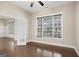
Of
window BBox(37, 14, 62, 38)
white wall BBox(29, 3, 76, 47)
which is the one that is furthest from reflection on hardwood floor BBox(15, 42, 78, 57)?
window BBox(37, 14, 62, 38)

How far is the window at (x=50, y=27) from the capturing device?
4.13 meters

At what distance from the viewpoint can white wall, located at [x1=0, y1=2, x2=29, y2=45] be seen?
4.79 meters

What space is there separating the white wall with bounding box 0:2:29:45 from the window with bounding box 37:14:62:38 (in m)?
1.12

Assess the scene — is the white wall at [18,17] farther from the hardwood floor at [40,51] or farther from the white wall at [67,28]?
the hardwood floor at [40,51]

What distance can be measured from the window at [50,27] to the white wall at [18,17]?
3.69 feet

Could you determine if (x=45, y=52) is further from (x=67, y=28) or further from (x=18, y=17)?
(x=18, y=17)

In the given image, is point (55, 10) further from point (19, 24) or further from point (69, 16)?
point (19, 24)

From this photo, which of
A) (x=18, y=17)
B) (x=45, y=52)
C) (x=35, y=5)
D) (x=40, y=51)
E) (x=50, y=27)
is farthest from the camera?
(x=18, y=17)

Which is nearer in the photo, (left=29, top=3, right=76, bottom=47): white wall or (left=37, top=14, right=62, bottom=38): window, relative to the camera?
(left=37, top=14, right=62, bottom=38): window

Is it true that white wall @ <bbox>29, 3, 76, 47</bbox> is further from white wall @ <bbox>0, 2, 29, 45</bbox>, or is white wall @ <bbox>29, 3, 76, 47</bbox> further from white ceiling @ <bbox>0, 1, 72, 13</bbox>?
white wall @ <bbox>0, 2, 29, 45</bbox>

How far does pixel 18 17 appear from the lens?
17.9 feet

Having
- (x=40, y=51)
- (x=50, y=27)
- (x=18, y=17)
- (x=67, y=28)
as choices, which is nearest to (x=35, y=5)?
(x=50, y=27)

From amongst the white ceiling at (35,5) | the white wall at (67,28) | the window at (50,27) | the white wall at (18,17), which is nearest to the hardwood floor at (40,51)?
the white wall at (67,28)

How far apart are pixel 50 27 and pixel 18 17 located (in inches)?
85.9
